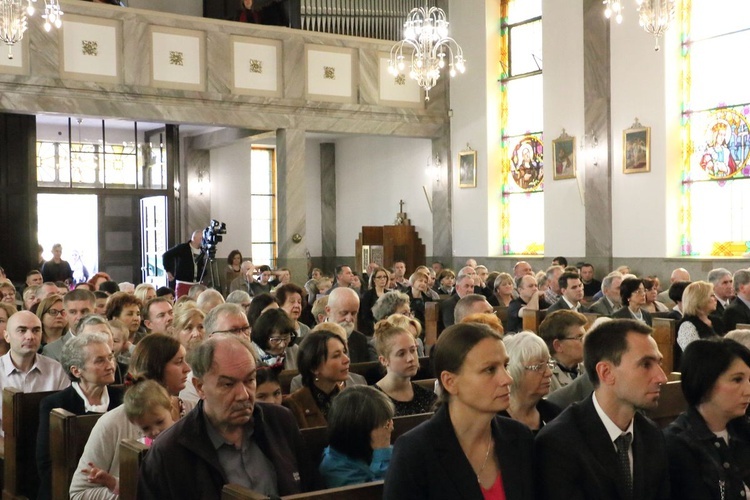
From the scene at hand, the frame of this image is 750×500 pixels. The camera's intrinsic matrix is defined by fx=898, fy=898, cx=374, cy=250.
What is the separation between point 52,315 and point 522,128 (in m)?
11.0

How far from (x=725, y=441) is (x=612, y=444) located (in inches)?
27.6

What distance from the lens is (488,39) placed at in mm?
16203

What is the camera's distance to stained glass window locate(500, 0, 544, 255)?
1573 cm

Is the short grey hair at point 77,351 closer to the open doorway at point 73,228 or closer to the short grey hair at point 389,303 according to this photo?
the short grey hair at point 389,303

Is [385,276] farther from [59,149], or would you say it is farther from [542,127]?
[59,149]

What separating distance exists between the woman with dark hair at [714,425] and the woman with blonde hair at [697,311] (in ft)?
10.7

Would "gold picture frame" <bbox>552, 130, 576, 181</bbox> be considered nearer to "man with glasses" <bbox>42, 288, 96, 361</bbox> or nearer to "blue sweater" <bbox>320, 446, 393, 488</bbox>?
"man with glasses" <bbox>42, 288, 96, 361</bbox>

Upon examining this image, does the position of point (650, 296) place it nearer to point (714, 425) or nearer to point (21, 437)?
point (714, 425)

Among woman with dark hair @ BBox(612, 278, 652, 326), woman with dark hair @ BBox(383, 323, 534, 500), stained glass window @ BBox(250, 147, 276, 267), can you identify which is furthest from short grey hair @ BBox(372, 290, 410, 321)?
stained glass window @ BBox(250, 147, 276, 267)

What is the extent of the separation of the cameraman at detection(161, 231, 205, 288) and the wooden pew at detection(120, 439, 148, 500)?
9.09m

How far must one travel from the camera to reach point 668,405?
478 centimetres

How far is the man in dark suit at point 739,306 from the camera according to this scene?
7137 millimetres

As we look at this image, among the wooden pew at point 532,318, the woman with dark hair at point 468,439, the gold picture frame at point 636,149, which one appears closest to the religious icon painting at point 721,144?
the gold picture frame at point 636,149

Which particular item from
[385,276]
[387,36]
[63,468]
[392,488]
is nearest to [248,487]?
[392,488]
